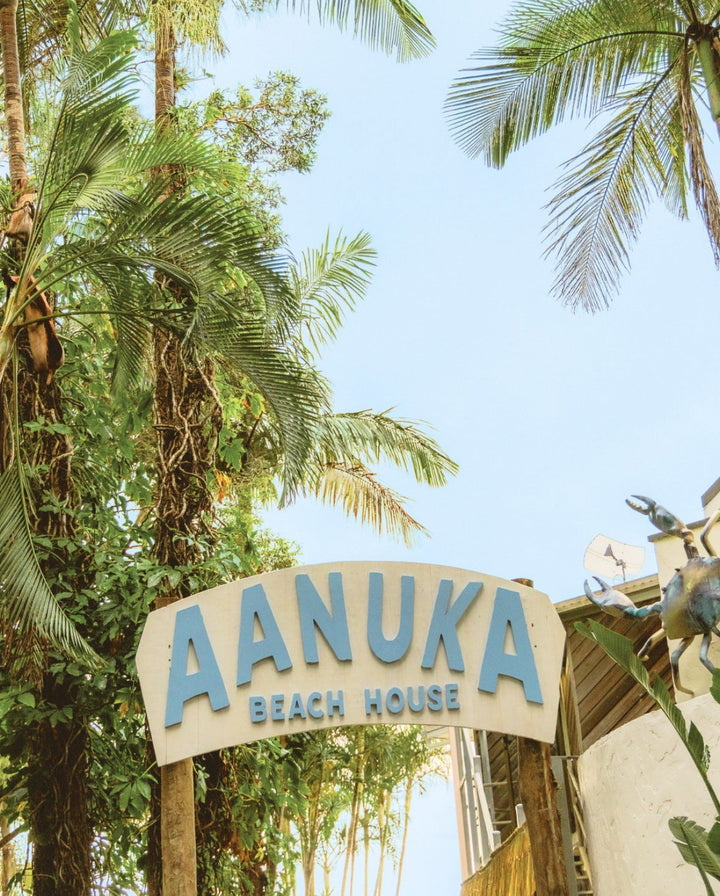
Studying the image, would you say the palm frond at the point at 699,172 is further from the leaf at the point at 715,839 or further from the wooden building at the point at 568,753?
the leaf at the point at 715,839

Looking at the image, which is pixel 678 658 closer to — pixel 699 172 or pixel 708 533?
pixel 708 533

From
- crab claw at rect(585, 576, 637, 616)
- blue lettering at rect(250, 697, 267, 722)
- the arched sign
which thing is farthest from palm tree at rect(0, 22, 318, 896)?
crab claw at rect(585, 576, 637, 616)

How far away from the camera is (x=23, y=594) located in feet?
20.6

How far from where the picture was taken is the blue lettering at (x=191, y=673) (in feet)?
17.3

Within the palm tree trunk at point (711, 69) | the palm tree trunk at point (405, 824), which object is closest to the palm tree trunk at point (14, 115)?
the palm tree trunk at point (711, 69)

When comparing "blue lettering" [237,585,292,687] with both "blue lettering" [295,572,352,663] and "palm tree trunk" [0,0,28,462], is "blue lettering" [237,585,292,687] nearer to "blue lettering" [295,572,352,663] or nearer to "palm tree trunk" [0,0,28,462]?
"blue lettering" [295,572,352,663]

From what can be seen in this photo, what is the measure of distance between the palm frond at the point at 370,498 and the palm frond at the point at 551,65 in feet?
15.2

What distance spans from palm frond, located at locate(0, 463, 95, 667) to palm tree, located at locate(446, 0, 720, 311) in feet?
15.8

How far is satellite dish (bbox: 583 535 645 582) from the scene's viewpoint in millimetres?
8672

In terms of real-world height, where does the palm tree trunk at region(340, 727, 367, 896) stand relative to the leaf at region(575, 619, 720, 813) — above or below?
above

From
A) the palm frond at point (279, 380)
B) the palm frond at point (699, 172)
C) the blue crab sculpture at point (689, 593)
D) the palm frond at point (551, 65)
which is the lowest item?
the blue crab sculpture at point (689, 593)

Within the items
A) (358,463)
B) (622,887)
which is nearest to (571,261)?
(358,463)

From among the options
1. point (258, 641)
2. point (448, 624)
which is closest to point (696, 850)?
point (448, 624)

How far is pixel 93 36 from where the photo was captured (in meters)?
10.0
